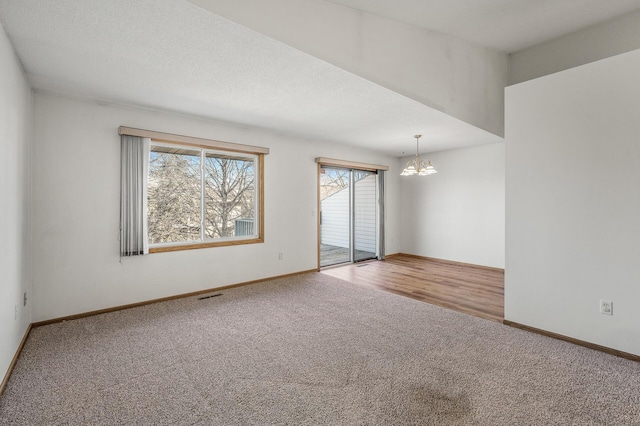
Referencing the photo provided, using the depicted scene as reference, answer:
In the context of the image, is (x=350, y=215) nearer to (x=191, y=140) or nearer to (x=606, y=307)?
(x=191, y=140)

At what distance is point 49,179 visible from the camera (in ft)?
10.5

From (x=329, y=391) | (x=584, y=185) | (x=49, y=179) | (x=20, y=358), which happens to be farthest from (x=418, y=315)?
(x=49, y=179)

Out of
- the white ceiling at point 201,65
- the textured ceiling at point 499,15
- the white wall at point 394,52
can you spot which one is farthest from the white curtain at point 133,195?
the textured ceiling at point 499,15

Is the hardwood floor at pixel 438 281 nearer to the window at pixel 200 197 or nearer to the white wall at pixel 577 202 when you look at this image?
the white wall at pixel 577 202

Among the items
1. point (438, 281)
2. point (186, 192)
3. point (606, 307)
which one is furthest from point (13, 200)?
point (438, 281)

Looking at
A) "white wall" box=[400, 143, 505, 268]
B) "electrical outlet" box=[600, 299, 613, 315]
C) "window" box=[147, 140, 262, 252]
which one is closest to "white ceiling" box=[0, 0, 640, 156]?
"window" box=[147, 140, 262, 252]

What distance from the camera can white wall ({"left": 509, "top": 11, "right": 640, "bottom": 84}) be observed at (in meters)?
3.52

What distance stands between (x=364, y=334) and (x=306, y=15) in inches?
112

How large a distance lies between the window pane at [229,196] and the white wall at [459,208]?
4.00 m

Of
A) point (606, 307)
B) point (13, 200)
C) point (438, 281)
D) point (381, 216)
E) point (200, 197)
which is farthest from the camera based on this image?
point (381, 216)

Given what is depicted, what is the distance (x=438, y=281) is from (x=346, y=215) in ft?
7.62

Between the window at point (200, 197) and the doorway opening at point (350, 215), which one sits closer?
the window at point (200, 197)

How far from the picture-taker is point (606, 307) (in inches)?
103

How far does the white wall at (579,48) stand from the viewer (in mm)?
3516
